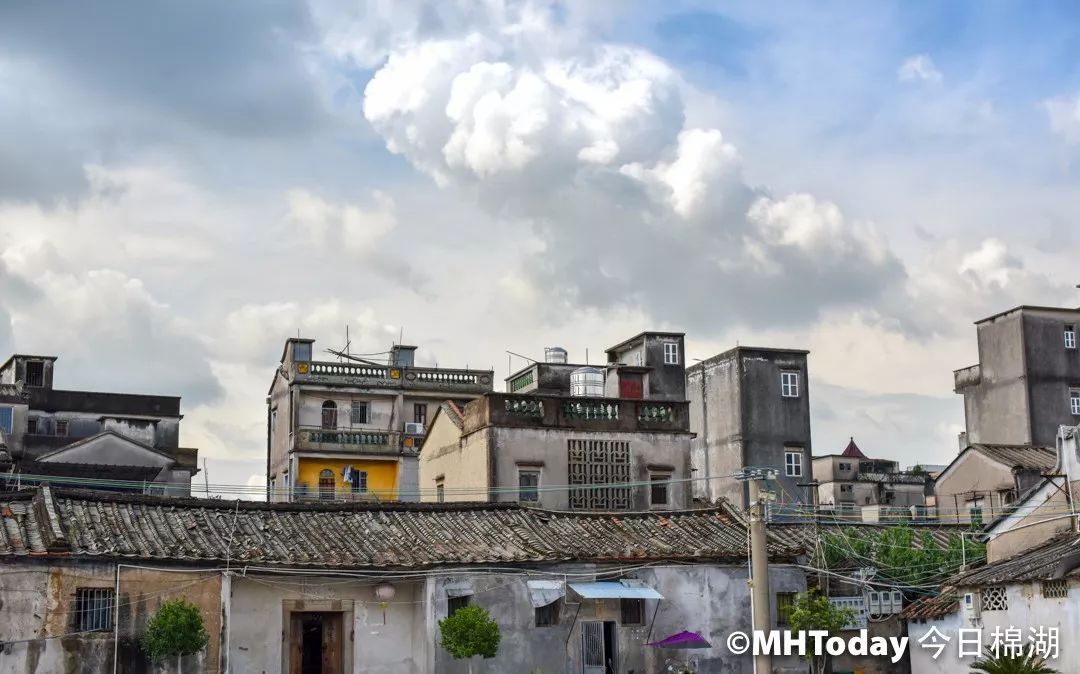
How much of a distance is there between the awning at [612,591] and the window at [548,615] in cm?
55

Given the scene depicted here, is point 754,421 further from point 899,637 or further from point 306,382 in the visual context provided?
point 899,637

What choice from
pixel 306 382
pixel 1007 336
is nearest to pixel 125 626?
pixel 306 382

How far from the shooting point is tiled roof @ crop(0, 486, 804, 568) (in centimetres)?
2655

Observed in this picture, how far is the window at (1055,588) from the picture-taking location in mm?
25844

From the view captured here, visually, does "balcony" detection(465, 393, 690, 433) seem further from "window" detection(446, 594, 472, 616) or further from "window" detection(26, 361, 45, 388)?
"window" detection(26, 361, 45, 388)

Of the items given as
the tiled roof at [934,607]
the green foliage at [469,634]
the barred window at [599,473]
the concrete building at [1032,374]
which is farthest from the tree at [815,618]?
the concrete building at [1032,374]

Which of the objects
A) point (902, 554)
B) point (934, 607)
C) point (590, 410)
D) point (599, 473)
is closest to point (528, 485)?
point (599, 473)

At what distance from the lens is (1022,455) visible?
4516cm

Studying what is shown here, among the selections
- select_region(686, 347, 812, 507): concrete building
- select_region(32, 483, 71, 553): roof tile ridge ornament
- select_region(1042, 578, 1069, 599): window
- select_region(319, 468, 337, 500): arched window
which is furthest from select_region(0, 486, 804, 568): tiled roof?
select_region(319, 468, 337, 500): arched window

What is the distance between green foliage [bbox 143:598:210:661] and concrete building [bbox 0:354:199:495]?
2176 centimetres

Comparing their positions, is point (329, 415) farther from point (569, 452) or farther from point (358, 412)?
point (569, 452)

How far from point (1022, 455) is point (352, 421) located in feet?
83.4

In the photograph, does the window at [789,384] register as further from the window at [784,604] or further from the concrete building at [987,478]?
the window at [784,604]

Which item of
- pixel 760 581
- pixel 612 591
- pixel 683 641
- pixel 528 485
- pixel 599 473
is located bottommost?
pixel 683 641
